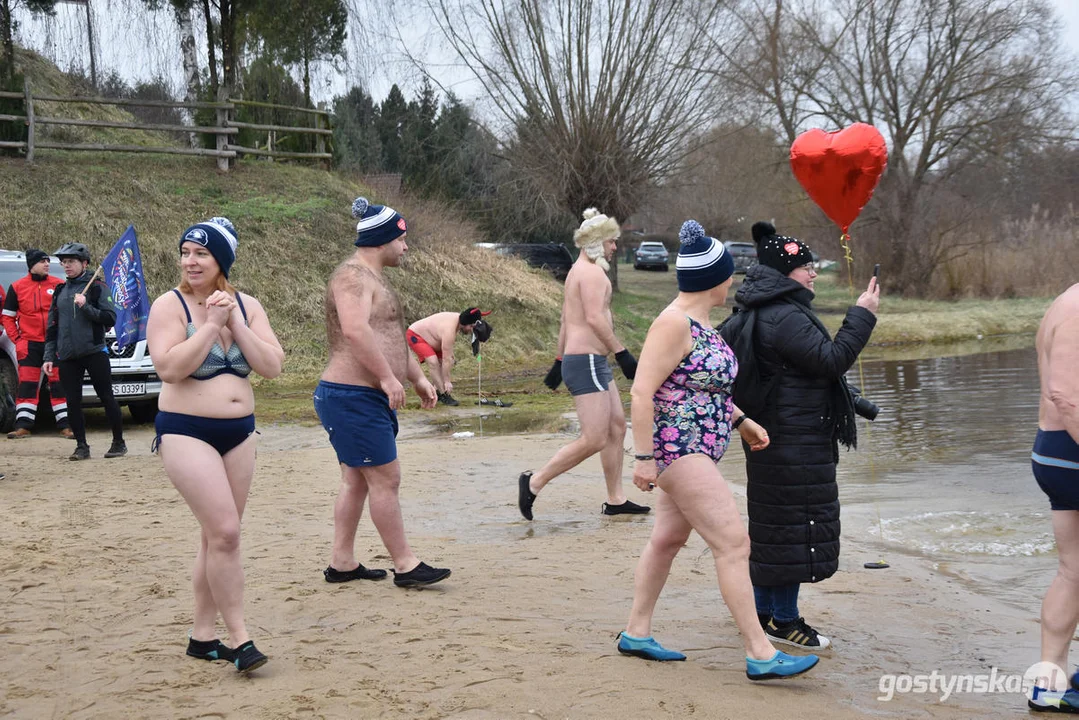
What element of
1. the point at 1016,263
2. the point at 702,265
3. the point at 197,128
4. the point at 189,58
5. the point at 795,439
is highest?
the point at 189,58

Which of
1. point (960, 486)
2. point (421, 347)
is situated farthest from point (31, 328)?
point (960, 486)

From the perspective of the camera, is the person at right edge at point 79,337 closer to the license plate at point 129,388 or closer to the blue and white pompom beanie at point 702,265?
the license plate at point 129,388

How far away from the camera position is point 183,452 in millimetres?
4613

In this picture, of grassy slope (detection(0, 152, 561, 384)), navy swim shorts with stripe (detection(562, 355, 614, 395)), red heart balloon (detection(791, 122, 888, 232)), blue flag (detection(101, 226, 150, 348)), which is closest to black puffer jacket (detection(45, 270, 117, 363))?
blue flag (detection(101, 226, 150, 348))

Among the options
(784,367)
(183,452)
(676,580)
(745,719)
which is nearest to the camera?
(745,719)

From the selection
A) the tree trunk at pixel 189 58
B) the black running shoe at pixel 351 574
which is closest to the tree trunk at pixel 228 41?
the tree trunk at pixel 189 58

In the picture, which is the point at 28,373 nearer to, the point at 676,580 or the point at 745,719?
the point at 676,580

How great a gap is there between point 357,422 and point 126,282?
6021 millimetres

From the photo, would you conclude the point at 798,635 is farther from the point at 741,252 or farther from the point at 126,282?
the point at 741,252

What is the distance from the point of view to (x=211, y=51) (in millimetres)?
27828

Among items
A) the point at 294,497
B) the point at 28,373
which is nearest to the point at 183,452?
the point at 294,497

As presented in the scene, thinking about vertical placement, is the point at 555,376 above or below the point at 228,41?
below

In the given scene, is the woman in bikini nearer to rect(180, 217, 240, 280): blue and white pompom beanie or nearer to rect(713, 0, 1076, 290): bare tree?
rect(180, 217, 240, 280): blue and white pompom beanie

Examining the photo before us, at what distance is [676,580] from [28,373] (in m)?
8.82
